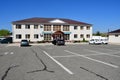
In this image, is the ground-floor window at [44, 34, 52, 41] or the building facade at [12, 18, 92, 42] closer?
the building facade at [12, 18, 92, 42]

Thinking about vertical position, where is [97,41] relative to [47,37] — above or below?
below

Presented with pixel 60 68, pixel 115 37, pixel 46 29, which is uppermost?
pixel 46 29

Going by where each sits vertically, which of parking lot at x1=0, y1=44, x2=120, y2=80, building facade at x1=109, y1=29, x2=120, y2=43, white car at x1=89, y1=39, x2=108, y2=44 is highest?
building facade at x1=109, y1=29, x2=120, y2=43

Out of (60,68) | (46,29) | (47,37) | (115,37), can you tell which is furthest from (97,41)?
(60,68)

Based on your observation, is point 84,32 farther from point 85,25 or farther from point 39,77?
point 39,77

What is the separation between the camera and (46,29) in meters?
54.2

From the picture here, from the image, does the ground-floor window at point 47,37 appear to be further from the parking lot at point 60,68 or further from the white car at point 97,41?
the parking lot at point 60,68

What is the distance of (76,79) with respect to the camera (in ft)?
26.3

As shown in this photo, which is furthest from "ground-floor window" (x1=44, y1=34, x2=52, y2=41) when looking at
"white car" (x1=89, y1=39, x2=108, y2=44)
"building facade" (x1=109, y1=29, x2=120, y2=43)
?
"building facade" (x1=109, y1=29, x2=120, y2=43)

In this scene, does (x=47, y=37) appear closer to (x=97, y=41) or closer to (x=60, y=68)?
(x=97, y=41)

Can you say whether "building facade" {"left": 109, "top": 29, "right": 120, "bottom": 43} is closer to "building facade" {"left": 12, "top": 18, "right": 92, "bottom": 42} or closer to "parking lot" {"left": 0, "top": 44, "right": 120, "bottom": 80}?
"building facade" {"left": 12, "top": 18, "right": 92, "bottom": 42}

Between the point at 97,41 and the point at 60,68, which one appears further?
the point at 97,41

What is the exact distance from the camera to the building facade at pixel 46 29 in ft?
171

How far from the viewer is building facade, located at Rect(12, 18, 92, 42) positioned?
52219mm
